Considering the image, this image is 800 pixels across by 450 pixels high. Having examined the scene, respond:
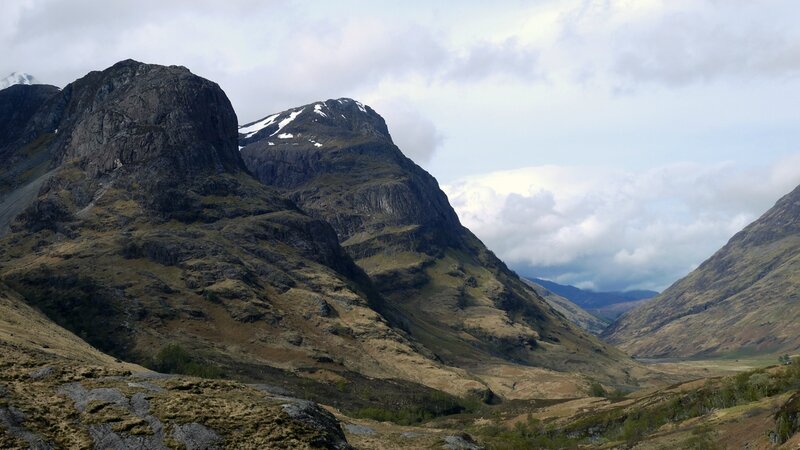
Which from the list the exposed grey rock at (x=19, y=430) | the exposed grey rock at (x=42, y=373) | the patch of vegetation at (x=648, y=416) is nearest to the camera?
the exposed grey rock at (x=19, y=430)

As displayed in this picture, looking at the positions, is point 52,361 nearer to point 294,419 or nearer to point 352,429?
point 294,419

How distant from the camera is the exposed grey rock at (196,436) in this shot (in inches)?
1677

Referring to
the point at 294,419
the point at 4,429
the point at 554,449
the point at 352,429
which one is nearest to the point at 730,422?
the point at 554,449

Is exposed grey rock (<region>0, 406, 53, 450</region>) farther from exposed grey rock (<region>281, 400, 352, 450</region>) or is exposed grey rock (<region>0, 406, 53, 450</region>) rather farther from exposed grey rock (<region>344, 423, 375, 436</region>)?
exposed grey rock (<region>344, 423, 375, 436</region>)

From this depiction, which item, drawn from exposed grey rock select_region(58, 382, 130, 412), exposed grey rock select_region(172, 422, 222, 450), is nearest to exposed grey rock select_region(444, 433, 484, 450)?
exposed grey rock select_region(172, 422, 222, 450)

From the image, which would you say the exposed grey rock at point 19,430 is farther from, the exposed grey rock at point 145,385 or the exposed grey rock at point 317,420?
the exposed grey rock at point 317,420

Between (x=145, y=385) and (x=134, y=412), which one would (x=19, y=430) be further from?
(x=145, y=385)

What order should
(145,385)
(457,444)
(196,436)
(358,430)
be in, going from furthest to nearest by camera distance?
(358,430) < (457,444) < (145,385) < (196,436)

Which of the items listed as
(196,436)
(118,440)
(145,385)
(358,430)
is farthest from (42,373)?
(358,430)

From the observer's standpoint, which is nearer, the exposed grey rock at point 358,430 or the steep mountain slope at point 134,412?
the steep mountain slope at point 134,412

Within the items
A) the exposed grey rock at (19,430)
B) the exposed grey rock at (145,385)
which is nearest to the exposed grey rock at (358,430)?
the exposed grey rock at (145,385)

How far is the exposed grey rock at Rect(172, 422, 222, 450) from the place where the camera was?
140 ft

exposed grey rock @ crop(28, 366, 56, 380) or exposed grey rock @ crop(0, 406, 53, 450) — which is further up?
exposed grey rock @ crop(28, 366, 56, 380)

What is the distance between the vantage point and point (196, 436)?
43.1 m
